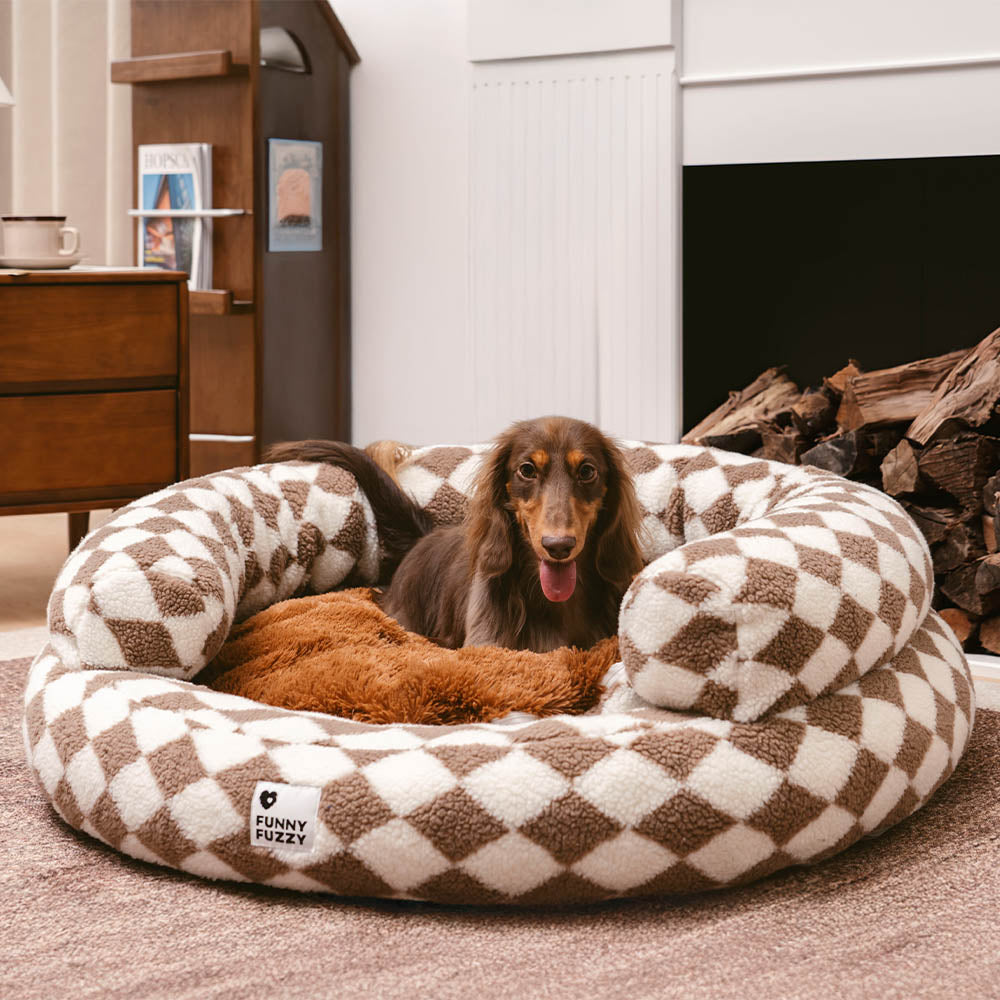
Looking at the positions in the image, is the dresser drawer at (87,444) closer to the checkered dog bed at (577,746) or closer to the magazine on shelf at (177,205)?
the magazine on shelf at (177,205)

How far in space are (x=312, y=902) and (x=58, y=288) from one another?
73.1 inches

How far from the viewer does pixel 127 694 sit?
168 cm

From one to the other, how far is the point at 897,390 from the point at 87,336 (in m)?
1.73

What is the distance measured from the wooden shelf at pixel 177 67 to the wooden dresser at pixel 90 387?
0.69 meters

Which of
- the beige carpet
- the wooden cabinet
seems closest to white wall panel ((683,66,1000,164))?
the wooden cabinet

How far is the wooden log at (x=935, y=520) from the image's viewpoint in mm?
2736

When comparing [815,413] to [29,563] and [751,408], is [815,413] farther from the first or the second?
[29,563]

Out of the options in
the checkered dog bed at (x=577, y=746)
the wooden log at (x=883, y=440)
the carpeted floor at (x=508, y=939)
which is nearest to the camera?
the carpeted floor at (x=508, y=939)

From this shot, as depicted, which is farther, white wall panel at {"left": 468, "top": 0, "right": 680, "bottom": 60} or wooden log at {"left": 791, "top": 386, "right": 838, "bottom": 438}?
white wall panel at {"left": 468, "top": 0, "right": 680, "bottom": 60}

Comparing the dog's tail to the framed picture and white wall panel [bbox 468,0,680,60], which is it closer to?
the framed picture

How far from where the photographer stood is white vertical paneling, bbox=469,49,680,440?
129 inches

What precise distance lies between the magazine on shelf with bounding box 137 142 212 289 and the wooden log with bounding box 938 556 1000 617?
2.03m

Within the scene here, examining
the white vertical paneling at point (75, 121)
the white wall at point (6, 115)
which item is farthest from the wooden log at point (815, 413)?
the white wall at point (6, 115)

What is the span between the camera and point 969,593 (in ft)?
8.89
